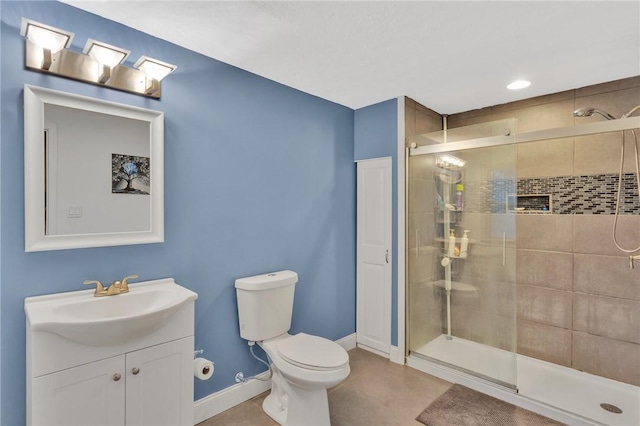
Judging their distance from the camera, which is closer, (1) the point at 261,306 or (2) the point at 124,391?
(2) the point at 124,391

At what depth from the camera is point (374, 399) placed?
2.28 meters

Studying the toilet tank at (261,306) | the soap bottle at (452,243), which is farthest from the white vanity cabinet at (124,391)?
the soap bottle at (452,243)

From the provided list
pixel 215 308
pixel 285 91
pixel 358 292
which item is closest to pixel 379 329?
pixel 358 292

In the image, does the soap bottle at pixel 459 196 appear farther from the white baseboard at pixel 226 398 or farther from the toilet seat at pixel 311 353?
the white baseboard at pixel 226 398

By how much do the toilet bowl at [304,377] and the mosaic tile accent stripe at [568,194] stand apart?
1538mm

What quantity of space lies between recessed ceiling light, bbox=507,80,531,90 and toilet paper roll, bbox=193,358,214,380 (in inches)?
114

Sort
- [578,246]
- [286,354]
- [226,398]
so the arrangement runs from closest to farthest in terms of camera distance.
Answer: [286,354] → [226,398] → [578,246]

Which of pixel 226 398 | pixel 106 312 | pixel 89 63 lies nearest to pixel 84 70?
pixel 89 63

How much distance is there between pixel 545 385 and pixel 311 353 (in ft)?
5.89

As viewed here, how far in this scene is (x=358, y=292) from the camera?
10.3 ft

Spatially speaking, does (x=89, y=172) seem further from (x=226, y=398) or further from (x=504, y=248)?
(x=504, y=248)

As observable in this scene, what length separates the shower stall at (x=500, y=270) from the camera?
7.54 ft

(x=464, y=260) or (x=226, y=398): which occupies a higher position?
(x=464, y=260)

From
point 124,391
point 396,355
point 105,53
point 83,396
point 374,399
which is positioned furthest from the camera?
point 396,355
